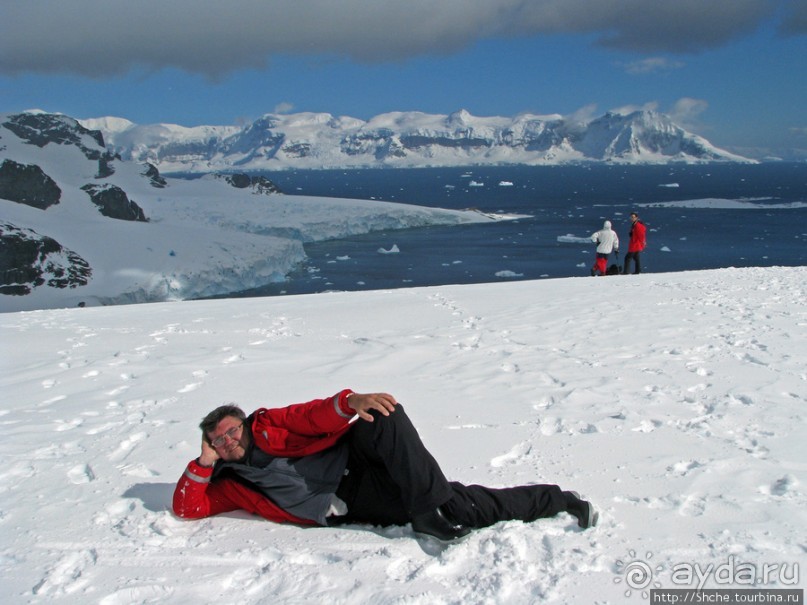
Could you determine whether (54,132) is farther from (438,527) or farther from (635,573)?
(635,573)

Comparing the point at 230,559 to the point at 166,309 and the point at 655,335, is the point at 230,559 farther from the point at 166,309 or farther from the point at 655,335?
the point at 166,309

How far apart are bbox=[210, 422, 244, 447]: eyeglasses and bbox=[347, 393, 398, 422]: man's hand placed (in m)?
0.53

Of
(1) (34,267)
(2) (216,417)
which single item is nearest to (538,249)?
(1) (34,267)

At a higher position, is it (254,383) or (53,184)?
(53,184)

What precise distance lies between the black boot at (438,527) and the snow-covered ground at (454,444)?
0.22 feet

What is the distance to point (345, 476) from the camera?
294 cm

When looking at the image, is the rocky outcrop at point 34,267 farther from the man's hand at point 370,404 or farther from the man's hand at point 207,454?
the man's hand at point 370,404

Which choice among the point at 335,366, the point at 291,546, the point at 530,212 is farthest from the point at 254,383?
the point at 530,212

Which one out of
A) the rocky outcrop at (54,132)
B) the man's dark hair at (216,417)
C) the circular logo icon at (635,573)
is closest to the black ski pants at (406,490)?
the circular logo icon at (635,573)

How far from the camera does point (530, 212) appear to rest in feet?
232

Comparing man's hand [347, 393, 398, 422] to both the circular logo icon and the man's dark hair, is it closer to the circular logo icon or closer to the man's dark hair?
the man's dark hair

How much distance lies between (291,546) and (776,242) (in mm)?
47010

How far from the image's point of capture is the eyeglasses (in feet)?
9.41

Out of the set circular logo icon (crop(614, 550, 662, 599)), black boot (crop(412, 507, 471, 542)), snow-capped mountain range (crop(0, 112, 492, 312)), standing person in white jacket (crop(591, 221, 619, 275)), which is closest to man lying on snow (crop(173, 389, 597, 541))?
black boot (crop(412, 507, 471, 542))
